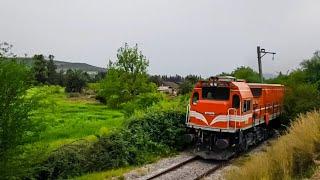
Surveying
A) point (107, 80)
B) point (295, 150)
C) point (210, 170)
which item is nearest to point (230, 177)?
point (295, 150)

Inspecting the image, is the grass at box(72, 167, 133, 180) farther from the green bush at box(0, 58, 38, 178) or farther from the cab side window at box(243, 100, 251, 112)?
the cab side window at box(243, 100, 251, 112)

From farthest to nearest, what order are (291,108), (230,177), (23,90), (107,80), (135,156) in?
(107,80), (291,108), (135,156), (23,90), (230,177)

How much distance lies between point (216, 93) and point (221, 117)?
1.36m

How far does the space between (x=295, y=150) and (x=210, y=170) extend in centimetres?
652

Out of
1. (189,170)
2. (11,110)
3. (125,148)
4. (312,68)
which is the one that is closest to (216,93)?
(189,170)

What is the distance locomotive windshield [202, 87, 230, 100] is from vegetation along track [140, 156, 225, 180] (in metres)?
2.79

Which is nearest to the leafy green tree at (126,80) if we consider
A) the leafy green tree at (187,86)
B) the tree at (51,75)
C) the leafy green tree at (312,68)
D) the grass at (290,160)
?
the leafy green tree at (187,86)

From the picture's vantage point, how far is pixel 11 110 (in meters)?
12.8

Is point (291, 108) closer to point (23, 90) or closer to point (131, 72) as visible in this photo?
point (23, 90)

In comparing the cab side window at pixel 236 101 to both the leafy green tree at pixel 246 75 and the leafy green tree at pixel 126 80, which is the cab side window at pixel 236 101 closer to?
the leafy green tree at pixel 246 75

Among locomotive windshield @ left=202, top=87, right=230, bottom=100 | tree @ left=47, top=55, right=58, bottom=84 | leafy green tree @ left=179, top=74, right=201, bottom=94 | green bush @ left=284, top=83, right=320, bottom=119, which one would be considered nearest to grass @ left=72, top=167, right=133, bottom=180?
locomotive windshield @ left=202, top=87, right=230, bottom=100

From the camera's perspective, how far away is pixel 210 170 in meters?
16.0

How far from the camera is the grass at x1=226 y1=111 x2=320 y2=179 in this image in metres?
8.71

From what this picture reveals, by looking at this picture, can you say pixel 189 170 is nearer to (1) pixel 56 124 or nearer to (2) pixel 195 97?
(2) pixel 195 97
